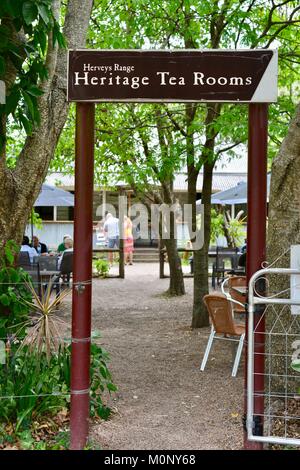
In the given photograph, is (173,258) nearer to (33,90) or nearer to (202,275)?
(202,275)

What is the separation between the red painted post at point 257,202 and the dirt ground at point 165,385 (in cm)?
71

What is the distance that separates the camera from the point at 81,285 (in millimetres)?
4188

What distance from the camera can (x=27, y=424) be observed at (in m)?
4.41

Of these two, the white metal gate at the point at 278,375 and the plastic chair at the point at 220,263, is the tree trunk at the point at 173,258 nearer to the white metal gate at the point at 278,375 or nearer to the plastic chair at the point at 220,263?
the plastic chair at the point at 220,263

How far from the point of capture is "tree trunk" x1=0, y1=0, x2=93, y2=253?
17.2 ft

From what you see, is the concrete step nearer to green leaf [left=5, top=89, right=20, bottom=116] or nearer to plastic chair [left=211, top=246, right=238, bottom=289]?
plastic chair [left=211, top=246, right=238, bottom=289]

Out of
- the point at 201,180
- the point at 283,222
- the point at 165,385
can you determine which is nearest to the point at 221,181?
the point at 201,180

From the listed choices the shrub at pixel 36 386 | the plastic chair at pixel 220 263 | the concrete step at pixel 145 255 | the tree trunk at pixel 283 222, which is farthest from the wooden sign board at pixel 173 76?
the concrete step at pixel 145 255

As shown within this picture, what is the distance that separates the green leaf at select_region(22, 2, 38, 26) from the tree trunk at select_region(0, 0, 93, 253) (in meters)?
1.20

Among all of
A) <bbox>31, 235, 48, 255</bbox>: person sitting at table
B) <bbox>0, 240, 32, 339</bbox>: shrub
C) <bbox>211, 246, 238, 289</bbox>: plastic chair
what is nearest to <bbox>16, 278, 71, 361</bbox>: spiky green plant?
<bbox>0, 240, 32, 339</bbox>: shrub

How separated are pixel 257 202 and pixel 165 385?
2.71 m

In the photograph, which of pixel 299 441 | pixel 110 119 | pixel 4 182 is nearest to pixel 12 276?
pixel 4 182

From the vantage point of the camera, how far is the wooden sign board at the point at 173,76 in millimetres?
4023
